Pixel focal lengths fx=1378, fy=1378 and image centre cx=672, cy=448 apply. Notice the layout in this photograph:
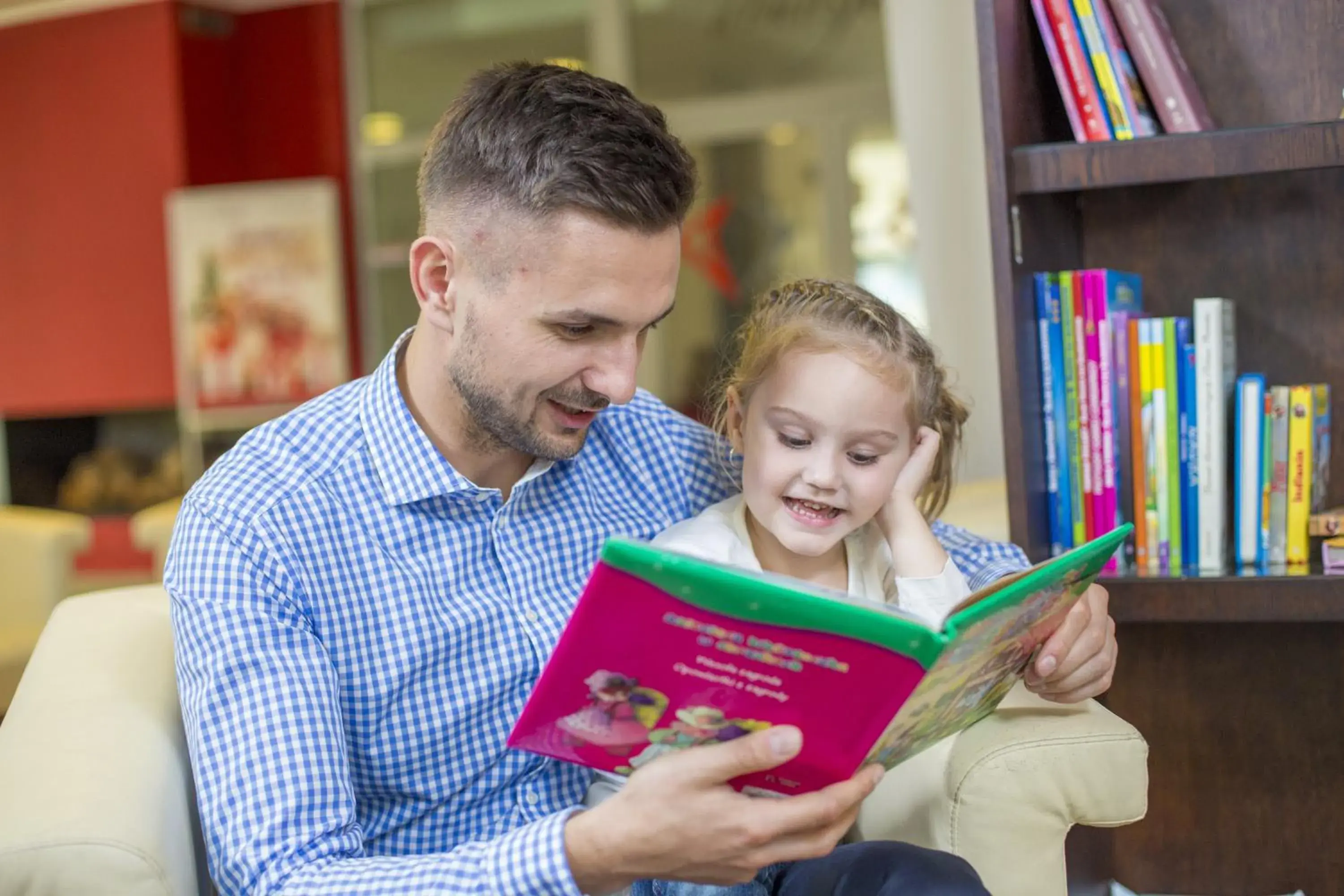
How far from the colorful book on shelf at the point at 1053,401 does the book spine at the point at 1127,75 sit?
240 mm

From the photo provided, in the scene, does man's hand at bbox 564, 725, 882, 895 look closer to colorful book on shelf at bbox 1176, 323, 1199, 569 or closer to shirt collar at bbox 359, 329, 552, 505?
shirt collar at bbox 359, 329, 552, 505

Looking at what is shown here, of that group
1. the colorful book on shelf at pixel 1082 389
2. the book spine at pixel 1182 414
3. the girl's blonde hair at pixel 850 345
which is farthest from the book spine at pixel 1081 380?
the girl's blonde hair at pixel 850 345

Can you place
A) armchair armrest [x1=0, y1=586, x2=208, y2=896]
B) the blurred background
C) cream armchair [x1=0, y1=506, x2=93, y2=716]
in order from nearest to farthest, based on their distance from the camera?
armchair armrest [x1=0, y1=586, x2=208, y2=896] → cream armchair [x1=0, y1=506, x2=93, y2=716] → the blurred background

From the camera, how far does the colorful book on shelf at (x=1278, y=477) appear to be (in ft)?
5.87

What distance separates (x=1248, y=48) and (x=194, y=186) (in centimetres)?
579

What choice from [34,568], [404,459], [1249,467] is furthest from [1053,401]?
[34,568]

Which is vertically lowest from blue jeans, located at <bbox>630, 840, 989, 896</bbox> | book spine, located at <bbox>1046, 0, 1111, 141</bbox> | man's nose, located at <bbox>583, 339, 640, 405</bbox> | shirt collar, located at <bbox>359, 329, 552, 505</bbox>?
blue jeans, located at <bbox>630, 840, 989, 896</bbox>

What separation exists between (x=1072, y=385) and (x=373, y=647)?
0.99 metres

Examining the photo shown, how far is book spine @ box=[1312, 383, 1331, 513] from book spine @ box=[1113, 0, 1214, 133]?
15.2 inches

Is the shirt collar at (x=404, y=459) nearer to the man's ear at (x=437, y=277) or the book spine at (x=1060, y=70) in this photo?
the man's ear at (x=437, y=277)

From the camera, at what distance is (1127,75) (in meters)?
1.85

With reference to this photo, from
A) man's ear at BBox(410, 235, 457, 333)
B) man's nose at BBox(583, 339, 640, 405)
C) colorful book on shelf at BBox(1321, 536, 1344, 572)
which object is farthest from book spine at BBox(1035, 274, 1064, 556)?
man's ear at BBox(410, 235, 457, 333)

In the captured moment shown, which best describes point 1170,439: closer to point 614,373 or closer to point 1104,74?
point 1104,74

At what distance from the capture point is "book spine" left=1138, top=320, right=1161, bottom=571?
181cm
